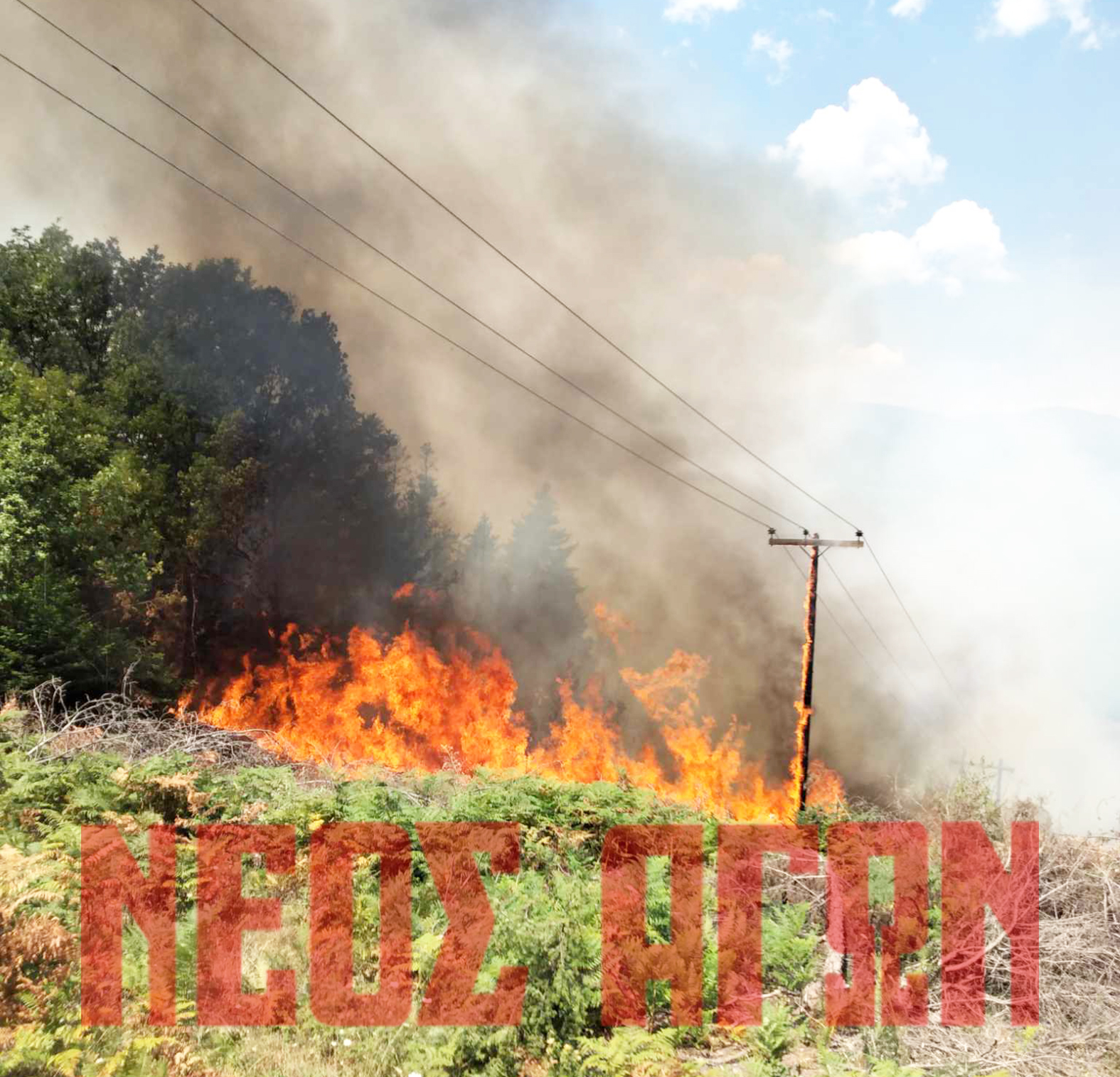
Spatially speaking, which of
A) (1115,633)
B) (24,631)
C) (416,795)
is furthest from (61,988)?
(1115,633)

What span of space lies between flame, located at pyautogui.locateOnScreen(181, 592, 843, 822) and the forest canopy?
7.11ft

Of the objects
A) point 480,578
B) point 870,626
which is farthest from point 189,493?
point 870,626

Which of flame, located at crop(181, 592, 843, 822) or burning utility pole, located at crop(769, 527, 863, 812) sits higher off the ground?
burning utility pole, located at crop(769, 527, 863, 812)

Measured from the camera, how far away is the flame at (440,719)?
2661 cm

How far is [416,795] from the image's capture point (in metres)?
10.9

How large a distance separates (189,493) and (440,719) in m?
12.4

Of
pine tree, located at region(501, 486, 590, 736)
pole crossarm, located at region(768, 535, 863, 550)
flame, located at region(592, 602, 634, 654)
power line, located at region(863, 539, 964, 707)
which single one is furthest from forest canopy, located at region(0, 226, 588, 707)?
power line, located at region(863, 539, 964, 707)

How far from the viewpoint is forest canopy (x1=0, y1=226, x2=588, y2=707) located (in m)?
17.1

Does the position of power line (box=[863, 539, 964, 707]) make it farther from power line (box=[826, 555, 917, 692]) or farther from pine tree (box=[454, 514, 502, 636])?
pine tree (box=[454, 514, 502, 636])

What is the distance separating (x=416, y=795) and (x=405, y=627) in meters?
23.5

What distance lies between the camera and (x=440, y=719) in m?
30.1

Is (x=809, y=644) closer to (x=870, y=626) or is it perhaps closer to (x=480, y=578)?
(x=480, y=578)

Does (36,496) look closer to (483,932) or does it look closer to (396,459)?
(483,932)

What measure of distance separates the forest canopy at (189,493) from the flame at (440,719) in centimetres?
217
